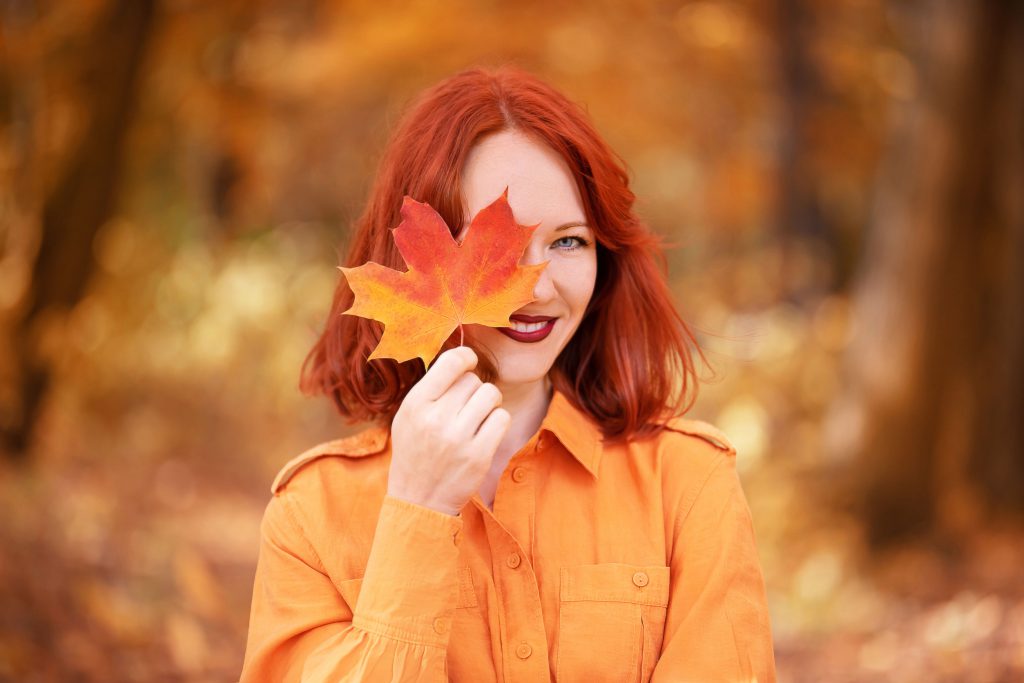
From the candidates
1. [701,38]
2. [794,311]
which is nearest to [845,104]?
[701,38]

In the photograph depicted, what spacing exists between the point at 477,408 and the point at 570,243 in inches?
16.2

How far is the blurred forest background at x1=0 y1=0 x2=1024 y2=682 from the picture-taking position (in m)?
4.46

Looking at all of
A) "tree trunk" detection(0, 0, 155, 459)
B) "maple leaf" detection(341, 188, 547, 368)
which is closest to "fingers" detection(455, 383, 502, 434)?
"maple leaf" detection(341, 188, 547, 368)

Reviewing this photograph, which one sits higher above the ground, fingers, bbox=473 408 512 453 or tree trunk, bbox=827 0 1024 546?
tree trunk, bbox=827 0 1024 546

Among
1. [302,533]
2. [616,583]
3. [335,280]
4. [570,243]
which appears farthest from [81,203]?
[616,583]

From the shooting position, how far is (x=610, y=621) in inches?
69.2

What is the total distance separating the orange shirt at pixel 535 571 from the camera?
5.21 feet

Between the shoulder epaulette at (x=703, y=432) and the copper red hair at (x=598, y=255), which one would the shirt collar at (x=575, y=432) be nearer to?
the copper red hair at (x=598, y=255)

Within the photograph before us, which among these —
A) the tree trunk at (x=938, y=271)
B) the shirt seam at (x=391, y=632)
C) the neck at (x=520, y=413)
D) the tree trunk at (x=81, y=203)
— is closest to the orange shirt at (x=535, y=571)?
the shirt seam at (x=391, y=632)

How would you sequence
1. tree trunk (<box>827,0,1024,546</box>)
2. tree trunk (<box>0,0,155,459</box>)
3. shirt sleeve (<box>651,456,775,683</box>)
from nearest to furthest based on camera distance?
shirt sleeve (<box>651,456,775,683</box>)
tree trunk (<box>827,0,1024,546</box>)
tree trunk (<box>0,0,155,459</box>)

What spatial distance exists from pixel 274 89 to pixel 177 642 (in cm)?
520

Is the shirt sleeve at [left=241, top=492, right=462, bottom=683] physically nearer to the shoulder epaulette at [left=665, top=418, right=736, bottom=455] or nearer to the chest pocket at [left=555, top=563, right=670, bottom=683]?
the chest pocket at [left=555, top=563, right=670, bottom=683]

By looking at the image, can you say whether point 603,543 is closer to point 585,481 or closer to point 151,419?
point 585,481

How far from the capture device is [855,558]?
491 centimetres
